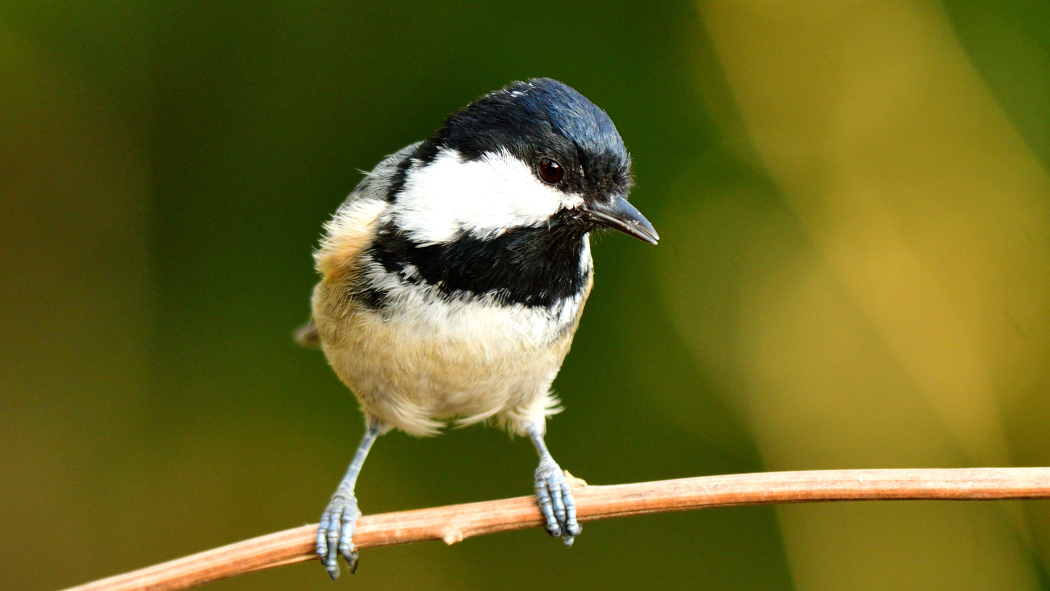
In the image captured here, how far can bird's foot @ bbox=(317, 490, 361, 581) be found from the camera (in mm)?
2086

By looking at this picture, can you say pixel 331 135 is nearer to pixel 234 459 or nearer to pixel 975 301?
pixel 234 459

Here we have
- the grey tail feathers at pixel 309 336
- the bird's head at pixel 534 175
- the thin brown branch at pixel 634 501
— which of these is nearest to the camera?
the thin brown branch at pixel 634 501

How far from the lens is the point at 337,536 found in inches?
83.8

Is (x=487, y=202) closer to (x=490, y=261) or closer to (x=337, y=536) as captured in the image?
(x=490, y=261)

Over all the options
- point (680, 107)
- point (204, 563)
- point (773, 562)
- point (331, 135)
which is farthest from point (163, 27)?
point (773, 562)

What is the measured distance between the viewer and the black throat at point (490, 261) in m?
1.87

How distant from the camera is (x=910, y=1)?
2.72m

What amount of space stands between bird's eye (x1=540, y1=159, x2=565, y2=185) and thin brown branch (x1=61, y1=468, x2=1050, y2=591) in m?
0.64

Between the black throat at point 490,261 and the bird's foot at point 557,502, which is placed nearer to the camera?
the black throat at point 490,261

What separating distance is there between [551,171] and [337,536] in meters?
1.00

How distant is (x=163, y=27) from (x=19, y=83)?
0.50 meters

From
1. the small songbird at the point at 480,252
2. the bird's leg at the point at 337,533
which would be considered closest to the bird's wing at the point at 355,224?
the small songbird at the point at 480,252

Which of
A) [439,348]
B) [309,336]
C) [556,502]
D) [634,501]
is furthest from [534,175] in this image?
[309,336]

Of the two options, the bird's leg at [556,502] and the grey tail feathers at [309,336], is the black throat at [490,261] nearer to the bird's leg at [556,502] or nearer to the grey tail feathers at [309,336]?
the bird's leg at [556,502]
